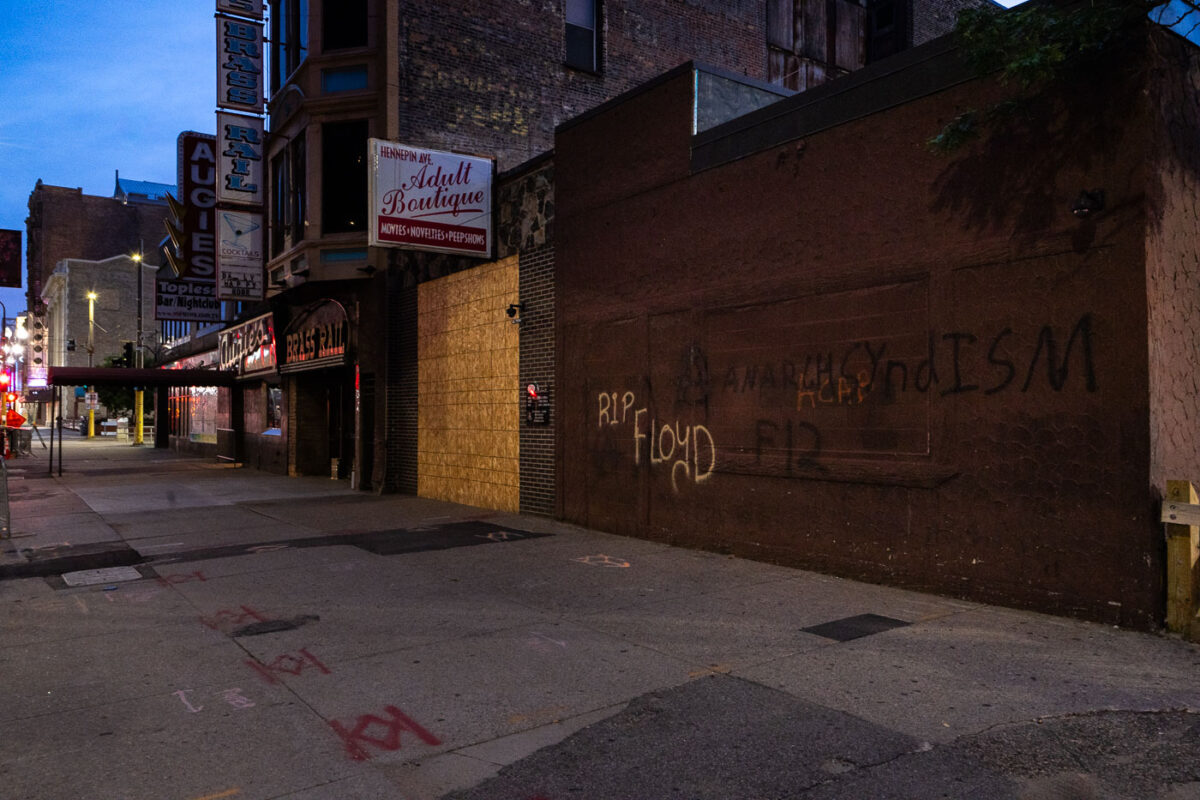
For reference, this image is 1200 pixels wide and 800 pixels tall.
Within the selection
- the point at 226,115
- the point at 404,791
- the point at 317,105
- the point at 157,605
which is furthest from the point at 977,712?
the point at 226,115

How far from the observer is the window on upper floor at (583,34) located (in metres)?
19.7

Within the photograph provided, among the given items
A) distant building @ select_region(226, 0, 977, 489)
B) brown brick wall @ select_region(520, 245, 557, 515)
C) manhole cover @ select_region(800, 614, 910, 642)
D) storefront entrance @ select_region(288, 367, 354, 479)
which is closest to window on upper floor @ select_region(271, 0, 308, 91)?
distant building @ select_region(226, 0, 977, 489)

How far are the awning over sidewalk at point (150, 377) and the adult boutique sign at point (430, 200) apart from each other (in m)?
14.8

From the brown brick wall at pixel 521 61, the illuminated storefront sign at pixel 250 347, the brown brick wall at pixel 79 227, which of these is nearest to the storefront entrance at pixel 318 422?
the illuminated storefront sign at pixel 250 347

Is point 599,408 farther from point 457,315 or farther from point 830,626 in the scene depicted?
point 830,626

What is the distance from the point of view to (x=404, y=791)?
3.88 metres

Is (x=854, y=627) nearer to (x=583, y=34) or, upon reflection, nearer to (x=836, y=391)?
(x=836, y=391)

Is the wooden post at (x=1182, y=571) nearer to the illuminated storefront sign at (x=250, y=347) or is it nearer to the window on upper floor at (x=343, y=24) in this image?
the window on upper floor at (x=343, y=24)

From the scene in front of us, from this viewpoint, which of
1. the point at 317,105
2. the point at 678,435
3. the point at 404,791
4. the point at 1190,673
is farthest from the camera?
the point at 317,105

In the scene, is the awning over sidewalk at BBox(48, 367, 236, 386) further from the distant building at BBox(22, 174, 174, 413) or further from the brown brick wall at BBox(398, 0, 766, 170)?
the distant building at BBox(22, 174, 174, 413)

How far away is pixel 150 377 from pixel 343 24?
13.6 m

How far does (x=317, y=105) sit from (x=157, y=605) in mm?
12772

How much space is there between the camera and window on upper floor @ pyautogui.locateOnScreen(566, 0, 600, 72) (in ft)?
64.7

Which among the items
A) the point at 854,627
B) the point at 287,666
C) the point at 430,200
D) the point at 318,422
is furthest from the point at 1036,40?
the point at 318,422
